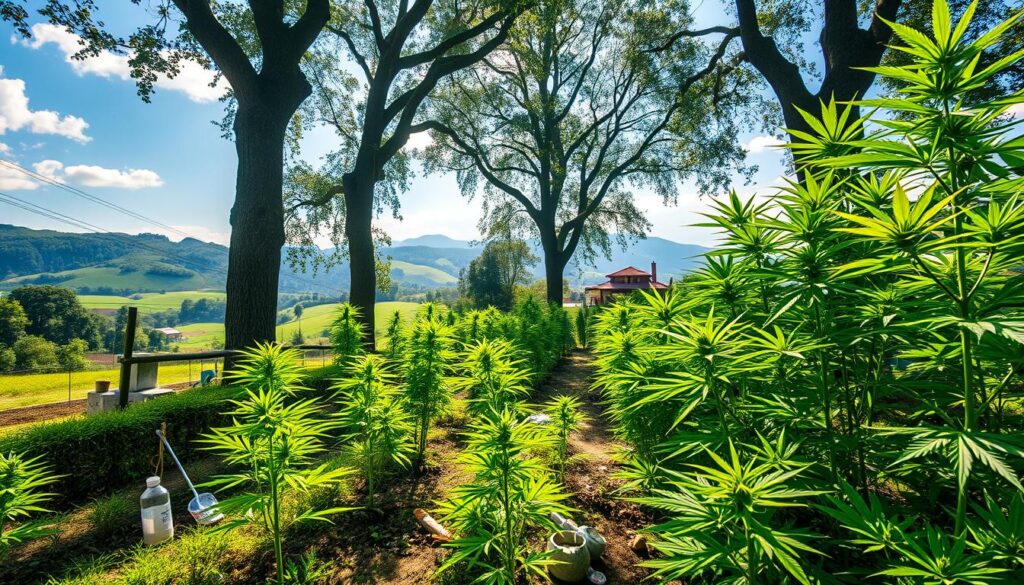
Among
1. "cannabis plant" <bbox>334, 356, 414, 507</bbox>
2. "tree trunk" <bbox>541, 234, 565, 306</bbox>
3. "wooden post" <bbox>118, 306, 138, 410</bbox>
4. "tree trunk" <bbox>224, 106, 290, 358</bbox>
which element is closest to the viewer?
"cannabis plant" <bbox>334, 356, 414, 507</bbox>

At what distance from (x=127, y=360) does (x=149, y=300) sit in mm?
192240

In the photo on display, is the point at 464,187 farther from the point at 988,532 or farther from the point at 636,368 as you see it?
the point at 988,532

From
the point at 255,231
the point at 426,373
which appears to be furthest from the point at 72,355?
the point at 426,373

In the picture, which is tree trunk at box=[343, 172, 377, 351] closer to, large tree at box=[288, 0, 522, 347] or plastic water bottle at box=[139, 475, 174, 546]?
large tree at box=[288, 0, 522, 347]

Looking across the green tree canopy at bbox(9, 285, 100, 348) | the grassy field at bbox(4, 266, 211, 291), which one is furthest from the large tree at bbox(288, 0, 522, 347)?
the grassy field at bbox(4, 266, 211, 291)

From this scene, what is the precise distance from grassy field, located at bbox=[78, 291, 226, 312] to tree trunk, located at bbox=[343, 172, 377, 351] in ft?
518

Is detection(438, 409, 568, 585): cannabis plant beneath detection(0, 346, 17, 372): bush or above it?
above

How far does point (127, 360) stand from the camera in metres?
5.23

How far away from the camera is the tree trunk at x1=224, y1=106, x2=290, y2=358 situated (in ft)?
22.2

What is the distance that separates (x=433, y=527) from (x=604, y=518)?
1.37 metres

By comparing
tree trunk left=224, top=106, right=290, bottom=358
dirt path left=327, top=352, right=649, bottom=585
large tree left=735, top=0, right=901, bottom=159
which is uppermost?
large tree left=735, top=0, right=901, bottom=159

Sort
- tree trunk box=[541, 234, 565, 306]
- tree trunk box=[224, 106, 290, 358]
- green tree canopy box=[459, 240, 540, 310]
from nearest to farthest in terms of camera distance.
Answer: tree trunk box=[224, 106, 290, 358], tree trunk box=[541, 234, 565, 306], green tree canopy box=[459, 240, 540, 310]

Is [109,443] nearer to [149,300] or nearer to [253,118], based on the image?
[253,118]

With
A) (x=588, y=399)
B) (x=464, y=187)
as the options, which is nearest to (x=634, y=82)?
(x=464, y=187)
